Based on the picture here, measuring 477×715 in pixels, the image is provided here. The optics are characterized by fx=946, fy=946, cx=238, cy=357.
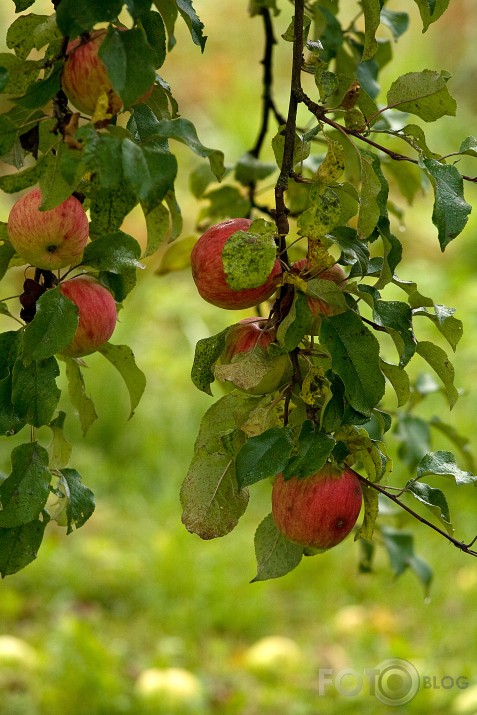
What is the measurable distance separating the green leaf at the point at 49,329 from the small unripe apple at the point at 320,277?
152mm

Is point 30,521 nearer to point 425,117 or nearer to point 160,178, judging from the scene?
point 160,178

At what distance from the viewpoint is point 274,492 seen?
67 centimetres

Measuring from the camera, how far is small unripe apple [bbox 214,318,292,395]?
1.93 ft

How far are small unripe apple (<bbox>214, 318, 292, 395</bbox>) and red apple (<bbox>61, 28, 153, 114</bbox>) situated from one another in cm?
17

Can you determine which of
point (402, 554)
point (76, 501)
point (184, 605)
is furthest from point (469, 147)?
point (184, 605)

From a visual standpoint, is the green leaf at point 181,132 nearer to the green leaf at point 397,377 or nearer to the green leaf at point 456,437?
the green leaf at point 397,377

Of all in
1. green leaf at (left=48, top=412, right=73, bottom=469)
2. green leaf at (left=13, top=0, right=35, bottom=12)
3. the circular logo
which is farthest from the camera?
the circular logo

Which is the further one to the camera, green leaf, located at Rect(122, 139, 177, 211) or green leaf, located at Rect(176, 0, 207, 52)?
green leaf, located at Rect(176, 0, 207, 52)

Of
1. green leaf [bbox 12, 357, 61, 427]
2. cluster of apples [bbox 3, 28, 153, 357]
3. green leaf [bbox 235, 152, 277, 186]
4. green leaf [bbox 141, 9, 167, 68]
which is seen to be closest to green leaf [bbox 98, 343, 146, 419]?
cluster of apples [bbox 3, 28, 153, 357]

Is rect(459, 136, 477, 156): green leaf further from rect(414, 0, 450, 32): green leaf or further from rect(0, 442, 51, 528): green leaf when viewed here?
rect(0, 442, 51, 528): green leaf

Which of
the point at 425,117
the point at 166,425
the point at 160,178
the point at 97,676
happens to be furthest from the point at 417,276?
the point at 160,178

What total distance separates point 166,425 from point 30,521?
2.16m

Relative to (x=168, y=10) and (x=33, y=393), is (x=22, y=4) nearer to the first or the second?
(x=168, y=10)

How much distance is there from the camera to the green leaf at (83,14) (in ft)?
1.64
